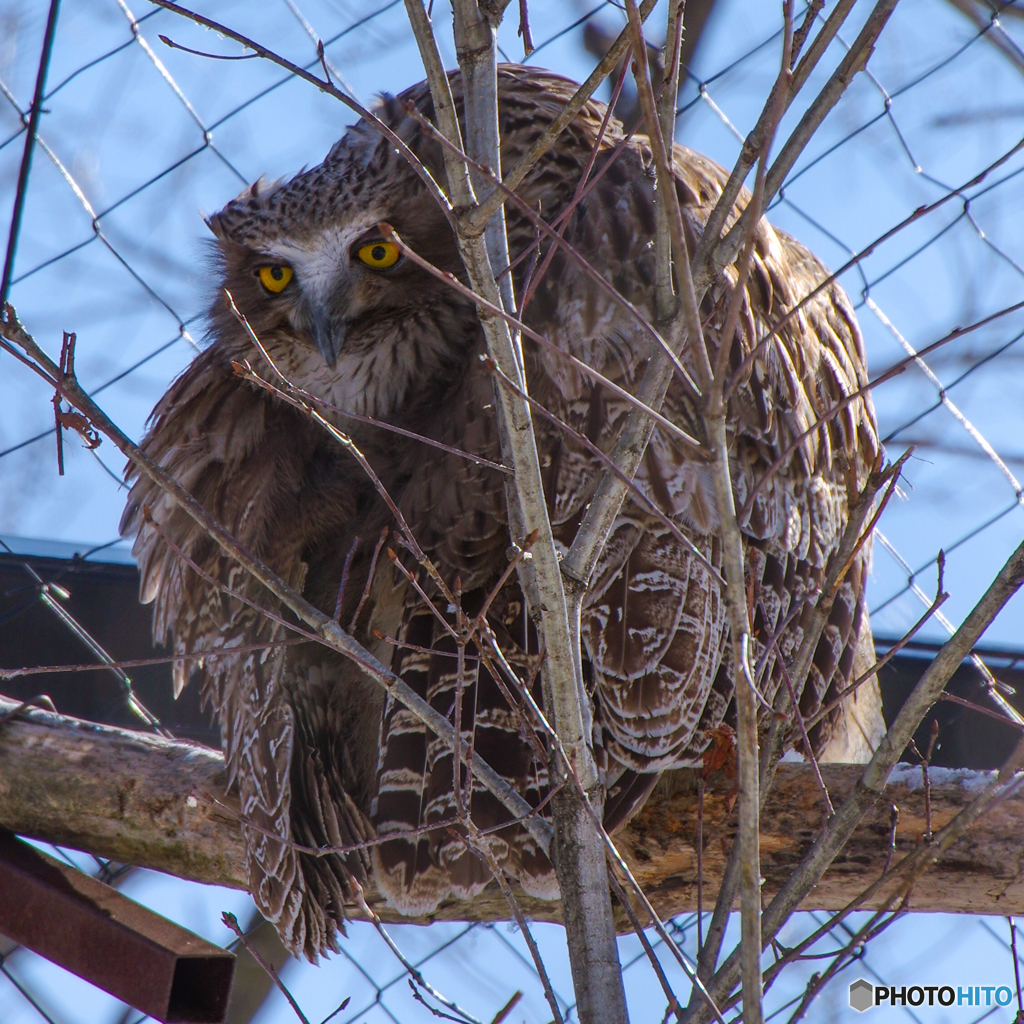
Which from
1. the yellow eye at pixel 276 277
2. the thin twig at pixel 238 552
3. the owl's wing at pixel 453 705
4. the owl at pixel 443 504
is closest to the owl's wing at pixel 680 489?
the owl at pixel 443 504

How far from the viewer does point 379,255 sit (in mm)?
2082

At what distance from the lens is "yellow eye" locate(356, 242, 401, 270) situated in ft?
6.80

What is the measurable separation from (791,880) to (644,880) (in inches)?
31.0

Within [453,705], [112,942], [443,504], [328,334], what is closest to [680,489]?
[443,504]

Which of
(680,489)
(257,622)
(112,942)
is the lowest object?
(112,942)

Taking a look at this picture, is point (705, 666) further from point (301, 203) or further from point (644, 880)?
point (301, 203)

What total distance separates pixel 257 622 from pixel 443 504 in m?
0.45

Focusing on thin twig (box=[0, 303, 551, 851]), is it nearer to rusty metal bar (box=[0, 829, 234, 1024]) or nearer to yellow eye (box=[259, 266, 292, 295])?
rusty metal bar (box=[0, 829, 234, 1024])

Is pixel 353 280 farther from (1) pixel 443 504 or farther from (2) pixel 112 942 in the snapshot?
(2) pixel 112 942

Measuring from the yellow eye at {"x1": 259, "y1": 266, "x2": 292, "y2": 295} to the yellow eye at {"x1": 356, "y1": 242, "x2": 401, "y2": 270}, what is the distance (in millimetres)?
157

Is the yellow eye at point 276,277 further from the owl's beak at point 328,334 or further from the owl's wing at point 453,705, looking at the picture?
the owl's wing at point 453,705

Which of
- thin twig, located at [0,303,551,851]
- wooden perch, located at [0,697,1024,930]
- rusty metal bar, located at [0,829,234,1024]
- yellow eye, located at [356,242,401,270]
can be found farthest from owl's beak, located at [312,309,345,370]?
rusty metal bar, located at [0,829,234,1024]

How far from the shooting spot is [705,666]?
168 cm

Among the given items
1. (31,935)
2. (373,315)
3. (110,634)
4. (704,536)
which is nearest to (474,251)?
(704,536)
